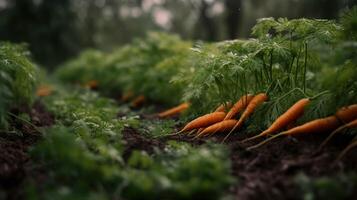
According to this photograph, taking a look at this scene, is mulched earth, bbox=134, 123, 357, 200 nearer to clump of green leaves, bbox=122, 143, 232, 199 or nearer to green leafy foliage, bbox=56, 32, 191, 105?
clump of green leaves, bbox=122, 143, 232, 199

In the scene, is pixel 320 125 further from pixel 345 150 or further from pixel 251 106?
pixel 251 106

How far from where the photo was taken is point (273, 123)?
13.6 ft

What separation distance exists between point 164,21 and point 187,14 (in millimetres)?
3271

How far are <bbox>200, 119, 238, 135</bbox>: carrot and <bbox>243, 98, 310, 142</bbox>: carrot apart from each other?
47 centimetres

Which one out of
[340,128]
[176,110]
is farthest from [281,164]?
[176,110]

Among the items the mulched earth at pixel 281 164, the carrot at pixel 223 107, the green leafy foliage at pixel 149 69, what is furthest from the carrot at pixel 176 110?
the mulched earth at pixel 281 164

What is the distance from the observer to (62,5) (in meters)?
21.7

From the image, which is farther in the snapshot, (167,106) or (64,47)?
(64,47)

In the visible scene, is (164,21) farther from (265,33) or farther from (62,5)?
(265,33)

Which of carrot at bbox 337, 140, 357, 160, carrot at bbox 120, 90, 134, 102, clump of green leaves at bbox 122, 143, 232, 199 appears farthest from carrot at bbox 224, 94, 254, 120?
carrot at bbox 120, 90, 134, 102

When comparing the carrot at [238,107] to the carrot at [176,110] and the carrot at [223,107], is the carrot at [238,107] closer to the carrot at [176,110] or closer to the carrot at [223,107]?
the carrot at [223,107]

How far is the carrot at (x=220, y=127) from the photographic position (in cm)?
455

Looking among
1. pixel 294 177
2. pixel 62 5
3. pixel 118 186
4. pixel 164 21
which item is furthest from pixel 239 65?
pixel 164 21

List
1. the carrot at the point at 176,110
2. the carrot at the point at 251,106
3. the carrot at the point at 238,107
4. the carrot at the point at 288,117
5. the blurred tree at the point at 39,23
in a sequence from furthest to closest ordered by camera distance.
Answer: the blurred tree at the point at 39,23 → the carrot at the point at 176,110 → the carrot at the point at 238,107 → the carrot at the point at 251,106 → the carrot at the point at 288,117
